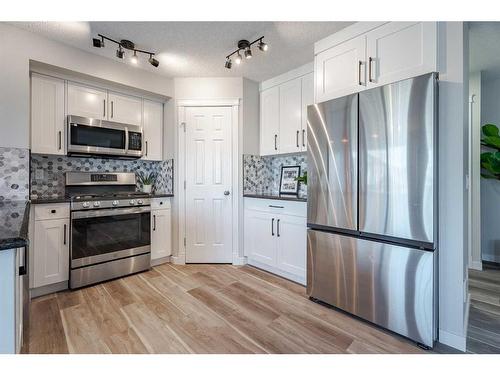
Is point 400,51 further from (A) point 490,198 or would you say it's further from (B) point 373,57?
(A) point 490,198

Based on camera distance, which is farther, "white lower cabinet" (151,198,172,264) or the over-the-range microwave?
"white lower cabinet" (151,198,172,264)

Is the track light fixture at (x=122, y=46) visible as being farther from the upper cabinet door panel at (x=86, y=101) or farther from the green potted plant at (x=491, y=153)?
the green potted plant at (x=491, y=153)

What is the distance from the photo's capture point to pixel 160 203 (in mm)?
3201

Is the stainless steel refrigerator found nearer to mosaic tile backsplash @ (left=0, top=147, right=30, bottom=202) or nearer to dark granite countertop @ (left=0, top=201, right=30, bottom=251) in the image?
dark granite countertop @ (left=0, top=201, right=30, bottom=251)

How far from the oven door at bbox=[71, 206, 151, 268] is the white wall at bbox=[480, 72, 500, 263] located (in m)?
4.60

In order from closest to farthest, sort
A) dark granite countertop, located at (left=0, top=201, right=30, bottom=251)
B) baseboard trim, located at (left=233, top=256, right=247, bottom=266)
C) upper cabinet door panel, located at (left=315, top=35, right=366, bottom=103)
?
1. dark granite countertop, located at (left=0, top=201, right=30, bottom=251)
2. upper cabinet door panel, located at (left=315, top=35, right=366, bottom=103)
3. baseboard trim, located at (left=233, top=256, right=247, bottom=266)

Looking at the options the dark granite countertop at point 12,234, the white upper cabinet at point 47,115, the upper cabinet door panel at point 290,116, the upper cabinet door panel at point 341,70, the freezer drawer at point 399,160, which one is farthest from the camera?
the upper cabinet door panel at point 290,116

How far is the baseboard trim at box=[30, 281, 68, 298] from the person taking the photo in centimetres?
235

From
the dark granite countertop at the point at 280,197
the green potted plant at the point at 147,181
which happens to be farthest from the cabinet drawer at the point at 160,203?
the dark granite countertop at the point at 280,197

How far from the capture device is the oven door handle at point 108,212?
254 centimetres

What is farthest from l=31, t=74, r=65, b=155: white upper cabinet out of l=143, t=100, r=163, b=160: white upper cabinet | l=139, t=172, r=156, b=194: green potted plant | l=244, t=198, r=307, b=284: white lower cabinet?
l=244, t=198, r=307, b=284: white lower cabinet

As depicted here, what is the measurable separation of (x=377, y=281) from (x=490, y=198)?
291 centimetres

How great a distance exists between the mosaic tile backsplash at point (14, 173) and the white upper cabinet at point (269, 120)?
2.63 m

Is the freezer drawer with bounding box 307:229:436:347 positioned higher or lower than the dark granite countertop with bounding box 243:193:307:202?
lower
